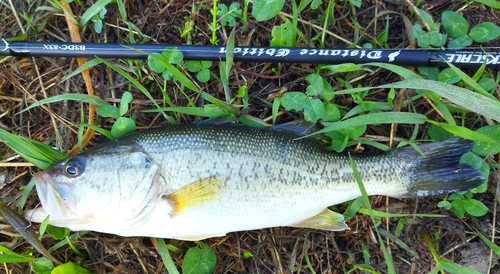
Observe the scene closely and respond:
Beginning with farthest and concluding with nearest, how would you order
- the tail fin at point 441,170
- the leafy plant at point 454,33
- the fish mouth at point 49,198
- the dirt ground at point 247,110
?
the dirt ground at point 247,110 < the leafy plant at point 454,33 < the tail fin at point 441,170 < the fish mouth at point 49,198

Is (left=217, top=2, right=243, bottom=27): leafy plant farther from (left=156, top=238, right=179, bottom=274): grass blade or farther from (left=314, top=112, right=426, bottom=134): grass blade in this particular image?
(left=156, top=238, right=179, bottom=274): grass blade

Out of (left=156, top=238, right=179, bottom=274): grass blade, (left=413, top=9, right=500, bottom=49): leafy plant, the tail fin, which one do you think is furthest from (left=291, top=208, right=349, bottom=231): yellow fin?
(left=413, top=9, right=500, bottom=49): leafy plant

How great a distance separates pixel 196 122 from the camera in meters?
2.85

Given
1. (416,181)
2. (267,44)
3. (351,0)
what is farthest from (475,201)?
(267,44)

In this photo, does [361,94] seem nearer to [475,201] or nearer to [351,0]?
[351,0]

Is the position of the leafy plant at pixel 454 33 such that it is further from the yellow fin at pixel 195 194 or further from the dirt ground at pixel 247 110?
the yellow fin at pixel 195 194

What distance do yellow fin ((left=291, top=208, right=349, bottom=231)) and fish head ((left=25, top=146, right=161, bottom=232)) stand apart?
40.5 inches

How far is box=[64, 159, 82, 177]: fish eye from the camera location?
257 centimetres

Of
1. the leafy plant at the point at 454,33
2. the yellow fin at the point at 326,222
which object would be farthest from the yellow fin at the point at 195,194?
the leafy plant at the point at 454,33

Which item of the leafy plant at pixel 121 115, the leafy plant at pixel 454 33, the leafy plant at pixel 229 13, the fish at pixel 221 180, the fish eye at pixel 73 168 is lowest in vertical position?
the fish at pixel 221 180

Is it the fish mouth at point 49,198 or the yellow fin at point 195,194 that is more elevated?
the fish mouth at point 49,198

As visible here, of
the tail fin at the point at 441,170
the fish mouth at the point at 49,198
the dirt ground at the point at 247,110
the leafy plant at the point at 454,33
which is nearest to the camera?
the fish mouth at the point at 49,198

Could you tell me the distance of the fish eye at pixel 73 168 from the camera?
2.57 meters

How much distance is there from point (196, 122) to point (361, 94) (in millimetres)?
1155
